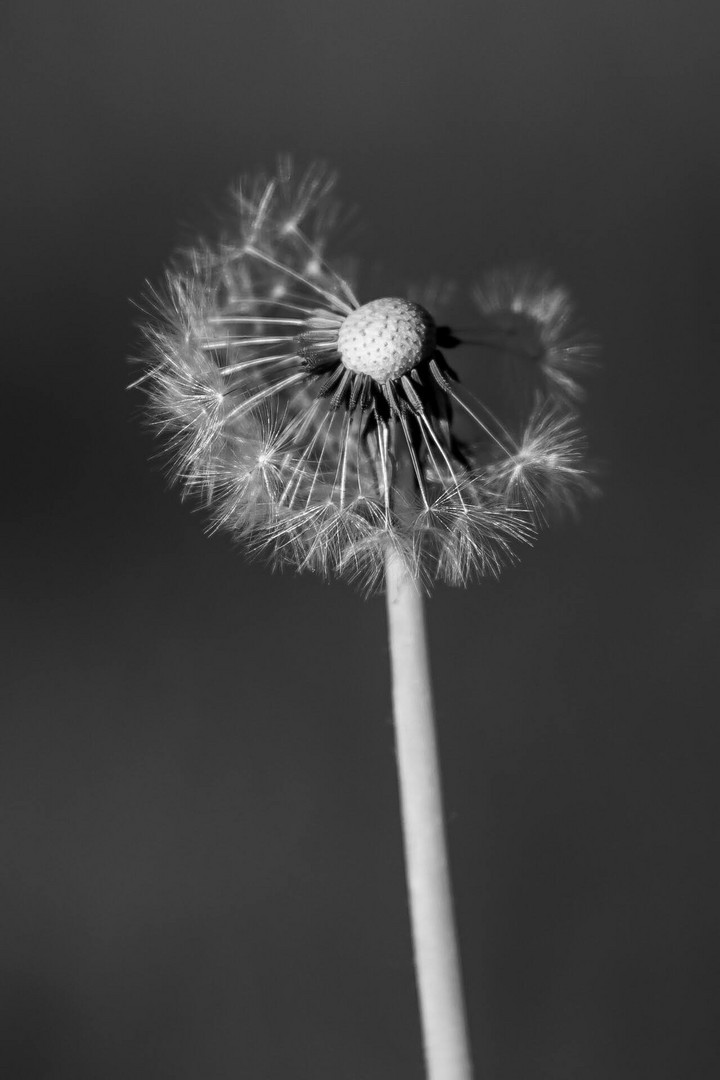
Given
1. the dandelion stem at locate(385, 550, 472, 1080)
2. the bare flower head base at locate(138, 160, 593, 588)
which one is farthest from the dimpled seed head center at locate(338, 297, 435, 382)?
the dandelion stem at locate(385, 550, 472, 1080)

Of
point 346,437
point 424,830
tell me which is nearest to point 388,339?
point 346,437

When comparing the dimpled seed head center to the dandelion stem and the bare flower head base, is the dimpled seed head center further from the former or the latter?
the dandelion stem

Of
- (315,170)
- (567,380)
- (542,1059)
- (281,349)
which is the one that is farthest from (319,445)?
(542,1059)

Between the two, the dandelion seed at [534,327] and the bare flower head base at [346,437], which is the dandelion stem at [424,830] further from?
the dandelion seed at [534,327]

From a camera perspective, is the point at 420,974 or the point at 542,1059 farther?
the point at 542,1059

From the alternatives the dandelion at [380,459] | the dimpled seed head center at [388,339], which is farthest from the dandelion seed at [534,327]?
the dimpled seed head center at [388,339]

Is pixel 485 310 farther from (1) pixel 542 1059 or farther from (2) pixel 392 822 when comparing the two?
(1) pixel 542 1059

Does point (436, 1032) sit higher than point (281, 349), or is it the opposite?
point (281, 349)
